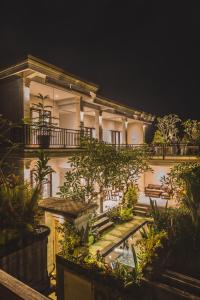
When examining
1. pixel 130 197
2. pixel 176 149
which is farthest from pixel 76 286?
pixel 176 149

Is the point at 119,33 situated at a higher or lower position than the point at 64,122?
higher

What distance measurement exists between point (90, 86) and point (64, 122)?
14.0ft

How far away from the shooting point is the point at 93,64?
3562 cm

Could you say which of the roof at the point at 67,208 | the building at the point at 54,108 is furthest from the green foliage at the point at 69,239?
the building at the point at 54,108

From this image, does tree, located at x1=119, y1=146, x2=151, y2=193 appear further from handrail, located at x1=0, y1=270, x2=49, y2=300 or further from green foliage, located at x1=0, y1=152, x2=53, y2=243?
handrail, located at x1=0, y1=270, x2=49, y2=300

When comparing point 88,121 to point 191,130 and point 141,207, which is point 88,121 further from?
point 191,130

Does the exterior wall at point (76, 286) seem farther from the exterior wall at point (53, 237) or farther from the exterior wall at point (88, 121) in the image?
the exterior wall at point (88, 121)

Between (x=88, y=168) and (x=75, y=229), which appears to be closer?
(x=75, y=229)

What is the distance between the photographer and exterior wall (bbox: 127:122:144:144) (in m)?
25.2

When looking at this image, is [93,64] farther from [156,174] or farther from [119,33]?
[156,174]

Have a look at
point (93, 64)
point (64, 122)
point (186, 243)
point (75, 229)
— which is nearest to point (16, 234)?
point (75, 229)

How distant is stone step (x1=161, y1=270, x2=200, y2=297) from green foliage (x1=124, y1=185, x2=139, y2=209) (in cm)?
978

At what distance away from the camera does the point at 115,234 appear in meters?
11.9

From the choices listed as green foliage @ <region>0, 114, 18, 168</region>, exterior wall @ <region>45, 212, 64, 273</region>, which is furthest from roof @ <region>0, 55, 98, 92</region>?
exterior wall @ <region>45, 212, 64, 273</region>
